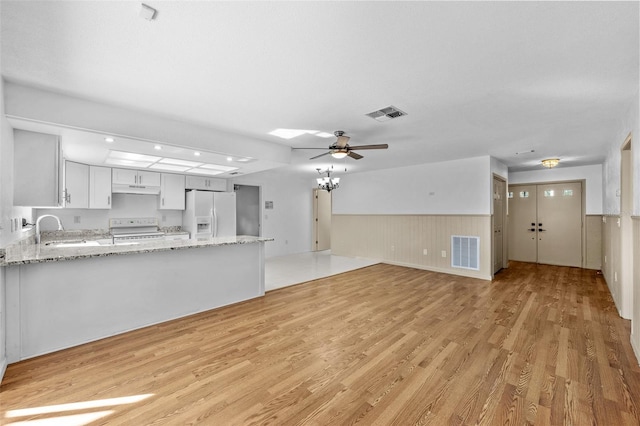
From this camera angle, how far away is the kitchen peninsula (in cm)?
245

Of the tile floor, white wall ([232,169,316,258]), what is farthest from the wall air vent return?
white wall ([232,169,316,258])

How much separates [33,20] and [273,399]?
284 cm

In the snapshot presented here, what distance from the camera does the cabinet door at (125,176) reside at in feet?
17.1

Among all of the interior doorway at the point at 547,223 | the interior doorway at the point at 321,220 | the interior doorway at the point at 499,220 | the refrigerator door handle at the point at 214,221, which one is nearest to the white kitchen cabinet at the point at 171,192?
the refrigerator door handle at the point at 214,221

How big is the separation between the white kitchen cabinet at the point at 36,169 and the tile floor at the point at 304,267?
9.90ft

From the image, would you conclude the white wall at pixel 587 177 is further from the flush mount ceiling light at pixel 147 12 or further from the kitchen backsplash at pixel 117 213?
the kitchen backsplash at pixel 117 213

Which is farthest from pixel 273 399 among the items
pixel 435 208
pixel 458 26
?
pixel 435 208

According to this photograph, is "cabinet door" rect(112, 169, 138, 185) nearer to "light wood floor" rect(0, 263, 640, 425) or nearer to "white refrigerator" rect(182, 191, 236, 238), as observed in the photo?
"white refrigerator" rect(182, 191, 236, 238)

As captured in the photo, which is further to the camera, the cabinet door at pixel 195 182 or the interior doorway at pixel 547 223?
the interior doorway at pixel 547 223

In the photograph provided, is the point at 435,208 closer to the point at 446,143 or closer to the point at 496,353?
the point at 446,143

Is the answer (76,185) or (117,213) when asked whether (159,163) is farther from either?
(117,213)

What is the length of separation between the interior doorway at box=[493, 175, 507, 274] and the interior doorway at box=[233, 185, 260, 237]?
229 inches

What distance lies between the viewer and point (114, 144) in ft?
11.3

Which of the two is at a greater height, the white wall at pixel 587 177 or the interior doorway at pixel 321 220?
the white wall at pixel 587 177
